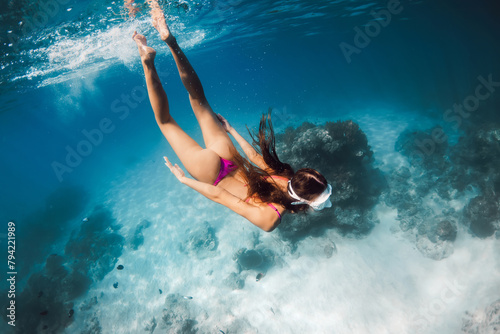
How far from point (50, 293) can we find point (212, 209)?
9.71 meters

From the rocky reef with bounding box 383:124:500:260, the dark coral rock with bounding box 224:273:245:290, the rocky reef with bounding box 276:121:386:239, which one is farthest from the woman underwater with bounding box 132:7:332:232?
the rocky reef with bounding box 383:124:500:260

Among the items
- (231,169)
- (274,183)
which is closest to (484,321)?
(274,183)

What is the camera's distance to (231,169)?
11.9 ft

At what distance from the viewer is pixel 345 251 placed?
9.38 metres

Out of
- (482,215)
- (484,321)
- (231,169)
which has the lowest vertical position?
(482,215)

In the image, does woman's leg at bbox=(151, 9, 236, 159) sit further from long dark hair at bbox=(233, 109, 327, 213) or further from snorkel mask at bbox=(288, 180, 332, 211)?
snorkel mask at bbox=(288, 180, 332, 211)

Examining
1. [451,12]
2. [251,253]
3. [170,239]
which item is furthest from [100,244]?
[451,12]

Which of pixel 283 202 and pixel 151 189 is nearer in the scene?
pixel 283 202

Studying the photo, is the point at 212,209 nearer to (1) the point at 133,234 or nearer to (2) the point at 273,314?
(1) the point at 133,234

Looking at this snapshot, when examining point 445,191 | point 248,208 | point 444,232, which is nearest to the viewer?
point 248,208

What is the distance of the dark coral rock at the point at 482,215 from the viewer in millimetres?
8773

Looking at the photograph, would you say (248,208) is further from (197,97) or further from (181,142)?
(197,97)

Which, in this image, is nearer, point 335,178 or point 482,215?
point 482,215

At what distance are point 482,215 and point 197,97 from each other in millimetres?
12271
